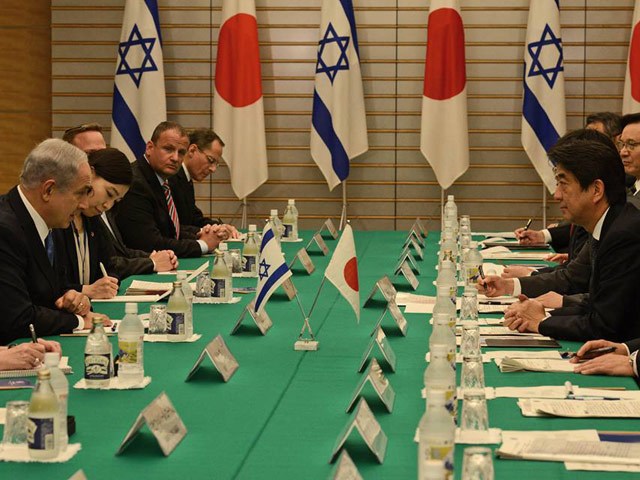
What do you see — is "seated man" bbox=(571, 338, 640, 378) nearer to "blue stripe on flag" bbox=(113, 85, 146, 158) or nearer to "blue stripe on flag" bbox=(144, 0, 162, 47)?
"blue stripe on flag" bbox=(113, 85, 146, 158)

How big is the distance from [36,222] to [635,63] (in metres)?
6.81

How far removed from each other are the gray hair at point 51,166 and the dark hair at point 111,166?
1070 millimetres

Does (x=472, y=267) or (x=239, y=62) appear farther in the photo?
(x=239, y=62)

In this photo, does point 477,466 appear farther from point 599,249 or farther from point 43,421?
point 599,249

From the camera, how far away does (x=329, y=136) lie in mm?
9578

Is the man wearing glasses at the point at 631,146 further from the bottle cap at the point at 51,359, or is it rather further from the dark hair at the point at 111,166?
the bottle cap at the point at 51,359

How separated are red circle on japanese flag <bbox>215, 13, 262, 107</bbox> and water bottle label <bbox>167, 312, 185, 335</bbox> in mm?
6099

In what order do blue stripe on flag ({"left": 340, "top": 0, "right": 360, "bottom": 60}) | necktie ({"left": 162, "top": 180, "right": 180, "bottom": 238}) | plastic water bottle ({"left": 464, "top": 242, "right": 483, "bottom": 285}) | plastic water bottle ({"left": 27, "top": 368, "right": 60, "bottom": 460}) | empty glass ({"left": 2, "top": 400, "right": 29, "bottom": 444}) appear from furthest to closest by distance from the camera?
blue stripe on flag ({"left": 340, "top": 0, "right": 360, "bottom": 60})
necktie ({"left": 162, "top": 180, "right": 180, "bottom": 238})
plastic water bottle ({"left": 464, "top": 242, "right": 483, "bottom": 285})
empty glass ({"left": 2, "top": 400, "right": 29, "bottom": 444})
plastic water bottle ({"left": 27, "top": 368, "right": 60, "bottom": 460})

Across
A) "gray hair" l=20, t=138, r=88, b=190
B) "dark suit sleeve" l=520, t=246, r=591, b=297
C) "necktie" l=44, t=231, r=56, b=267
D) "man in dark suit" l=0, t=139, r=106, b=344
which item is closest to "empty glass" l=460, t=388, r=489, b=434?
"man in dark suit" l=0, t=139, r=106, b=344

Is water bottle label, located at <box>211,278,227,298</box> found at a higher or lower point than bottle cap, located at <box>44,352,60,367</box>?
lower

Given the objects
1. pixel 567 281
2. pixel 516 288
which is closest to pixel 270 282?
pixel 516 288

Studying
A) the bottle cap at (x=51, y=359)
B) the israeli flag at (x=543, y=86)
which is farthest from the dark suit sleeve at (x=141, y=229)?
the israeli flag at (x=543, y=86)

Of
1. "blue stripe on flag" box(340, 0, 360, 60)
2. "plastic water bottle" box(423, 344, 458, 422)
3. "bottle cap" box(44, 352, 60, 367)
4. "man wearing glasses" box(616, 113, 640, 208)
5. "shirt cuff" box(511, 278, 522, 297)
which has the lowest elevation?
"shirt cuff" box(511, 278, 522, 297)

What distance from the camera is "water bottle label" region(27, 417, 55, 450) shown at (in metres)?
2.25
